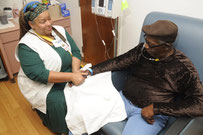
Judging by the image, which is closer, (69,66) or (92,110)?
(92,110)

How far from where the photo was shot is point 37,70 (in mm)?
1282

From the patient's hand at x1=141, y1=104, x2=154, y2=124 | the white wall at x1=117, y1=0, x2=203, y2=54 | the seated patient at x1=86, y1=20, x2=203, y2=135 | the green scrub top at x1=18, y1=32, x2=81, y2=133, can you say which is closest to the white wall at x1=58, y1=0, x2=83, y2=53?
the white wall at x1=117, y1=0, x2=203, y2=54

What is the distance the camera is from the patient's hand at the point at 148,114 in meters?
1.10

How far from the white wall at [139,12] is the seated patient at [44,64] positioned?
2.32 ft

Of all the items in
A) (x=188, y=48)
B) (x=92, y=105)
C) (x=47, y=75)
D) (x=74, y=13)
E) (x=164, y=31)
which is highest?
(x=164, y=31)

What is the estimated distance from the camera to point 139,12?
162 cm

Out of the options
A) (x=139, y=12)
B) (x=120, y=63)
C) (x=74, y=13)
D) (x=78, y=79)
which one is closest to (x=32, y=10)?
(x=78, y=79)

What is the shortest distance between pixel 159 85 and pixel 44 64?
0.89 metres

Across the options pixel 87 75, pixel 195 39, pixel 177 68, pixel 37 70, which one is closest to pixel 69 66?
pixel 87 75

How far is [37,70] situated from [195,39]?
1124 millimetres

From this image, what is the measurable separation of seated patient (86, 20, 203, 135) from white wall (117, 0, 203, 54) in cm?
35

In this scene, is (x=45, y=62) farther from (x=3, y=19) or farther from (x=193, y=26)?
(x=3, y=19)

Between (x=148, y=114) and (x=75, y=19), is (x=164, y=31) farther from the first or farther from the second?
(x=75, y=19)

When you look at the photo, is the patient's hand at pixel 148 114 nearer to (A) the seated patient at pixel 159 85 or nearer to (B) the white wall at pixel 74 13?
(A) the seated patient at pixel 159 85
